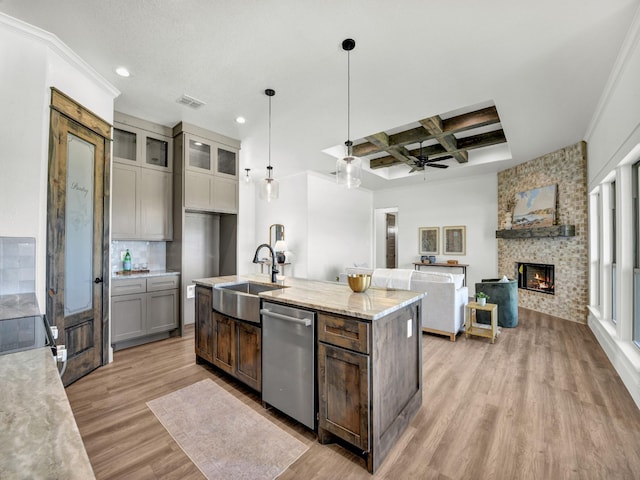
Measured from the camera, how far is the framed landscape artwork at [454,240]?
22.7ft

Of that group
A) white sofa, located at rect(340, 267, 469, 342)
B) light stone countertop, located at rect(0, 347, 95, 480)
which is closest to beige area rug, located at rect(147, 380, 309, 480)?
light stone countertop, located at rect(0, 347, 95, 480)

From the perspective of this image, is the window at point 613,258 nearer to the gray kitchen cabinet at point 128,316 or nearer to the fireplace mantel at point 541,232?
the fireplace mantel at point 541,232

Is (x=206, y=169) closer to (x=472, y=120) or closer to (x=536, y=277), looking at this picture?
(x=472, y=120)

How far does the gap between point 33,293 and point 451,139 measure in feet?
18.4

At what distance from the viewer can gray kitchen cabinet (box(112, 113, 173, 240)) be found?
376 centimetres

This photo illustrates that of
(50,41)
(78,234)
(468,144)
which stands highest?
(468,144)

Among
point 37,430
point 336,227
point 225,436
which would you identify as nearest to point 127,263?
point 225,436

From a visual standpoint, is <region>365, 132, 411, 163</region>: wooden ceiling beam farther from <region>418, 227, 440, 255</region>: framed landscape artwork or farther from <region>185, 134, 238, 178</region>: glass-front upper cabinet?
<region>418, 227, 440, 255</region>: framed landscape artwork

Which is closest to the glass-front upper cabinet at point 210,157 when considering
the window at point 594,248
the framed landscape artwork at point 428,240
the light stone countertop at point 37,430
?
the light stone countertop at point 37,430

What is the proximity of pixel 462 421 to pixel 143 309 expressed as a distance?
370 cm

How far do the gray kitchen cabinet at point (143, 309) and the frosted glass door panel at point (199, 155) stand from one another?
166cm

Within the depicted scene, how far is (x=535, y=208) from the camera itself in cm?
545

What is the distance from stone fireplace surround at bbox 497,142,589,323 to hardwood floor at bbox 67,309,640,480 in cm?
169

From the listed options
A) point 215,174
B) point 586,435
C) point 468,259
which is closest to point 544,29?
point 586,435
